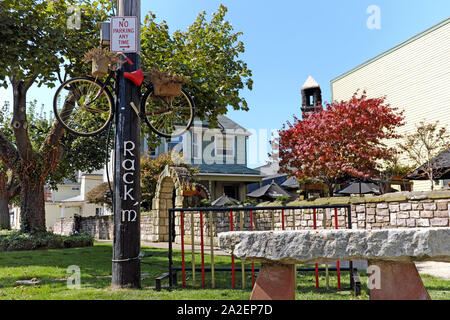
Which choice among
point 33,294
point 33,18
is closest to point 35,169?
point 33,18

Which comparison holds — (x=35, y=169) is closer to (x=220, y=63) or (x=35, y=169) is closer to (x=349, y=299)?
(x=220, y=63)

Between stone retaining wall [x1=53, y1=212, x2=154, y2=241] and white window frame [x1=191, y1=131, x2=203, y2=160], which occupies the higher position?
white window frame [x1=191, y1=131, x2=203, y2=160]

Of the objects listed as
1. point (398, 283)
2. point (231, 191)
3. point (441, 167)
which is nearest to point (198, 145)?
point (231, 191)

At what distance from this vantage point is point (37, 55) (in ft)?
26.2

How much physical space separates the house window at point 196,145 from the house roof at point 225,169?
111 centimetres

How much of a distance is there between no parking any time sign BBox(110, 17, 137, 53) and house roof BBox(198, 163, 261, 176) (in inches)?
689

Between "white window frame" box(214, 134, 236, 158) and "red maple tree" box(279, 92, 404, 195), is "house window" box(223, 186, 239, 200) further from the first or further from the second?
"red maple tree" box(279, 92, 404, 195)

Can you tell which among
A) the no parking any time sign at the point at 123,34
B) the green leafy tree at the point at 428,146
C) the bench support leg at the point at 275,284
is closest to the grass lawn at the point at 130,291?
the bench support leg at the point at 275,284

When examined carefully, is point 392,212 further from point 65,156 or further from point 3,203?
point 3,203

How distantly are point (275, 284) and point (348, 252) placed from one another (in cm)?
80

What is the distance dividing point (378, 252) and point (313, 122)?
9866mm

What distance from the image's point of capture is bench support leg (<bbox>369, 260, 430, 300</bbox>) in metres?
3.59

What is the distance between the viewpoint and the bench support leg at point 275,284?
381 cm

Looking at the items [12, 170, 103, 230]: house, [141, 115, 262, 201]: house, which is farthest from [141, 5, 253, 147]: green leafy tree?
[12, 170, 103, 230]: house
